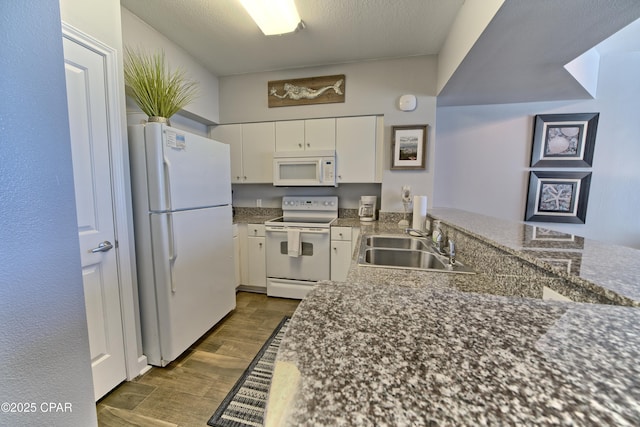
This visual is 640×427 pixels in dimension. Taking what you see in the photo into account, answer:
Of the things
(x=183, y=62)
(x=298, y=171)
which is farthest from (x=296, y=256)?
(x=183, y=62)

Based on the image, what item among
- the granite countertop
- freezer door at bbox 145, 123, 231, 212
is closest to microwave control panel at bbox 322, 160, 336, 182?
freezer door at bbox 145, 123, 231, 212

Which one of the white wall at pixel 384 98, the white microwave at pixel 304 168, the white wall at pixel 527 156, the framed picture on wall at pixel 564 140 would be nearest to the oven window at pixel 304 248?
the white microwave at pixel 304 168

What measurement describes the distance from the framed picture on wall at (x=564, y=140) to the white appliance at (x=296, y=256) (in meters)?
2.39

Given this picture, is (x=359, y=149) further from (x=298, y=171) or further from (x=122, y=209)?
(x=122, y=209)

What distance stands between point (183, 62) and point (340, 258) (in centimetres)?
246

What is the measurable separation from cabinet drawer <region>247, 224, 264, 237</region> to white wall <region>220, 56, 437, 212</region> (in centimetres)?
124

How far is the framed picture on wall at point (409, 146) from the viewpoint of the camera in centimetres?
256

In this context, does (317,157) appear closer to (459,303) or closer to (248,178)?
(248,178)

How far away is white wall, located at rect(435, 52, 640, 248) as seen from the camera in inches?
99.1

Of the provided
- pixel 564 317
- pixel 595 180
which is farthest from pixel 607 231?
pixel 564 317

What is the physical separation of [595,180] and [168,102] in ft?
13.3

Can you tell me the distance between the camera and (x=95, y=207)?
1.35 metres

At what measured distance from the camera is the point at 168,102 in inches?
67.9

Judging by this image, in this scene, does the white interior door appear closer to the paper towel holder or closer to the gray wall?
the gray wall
